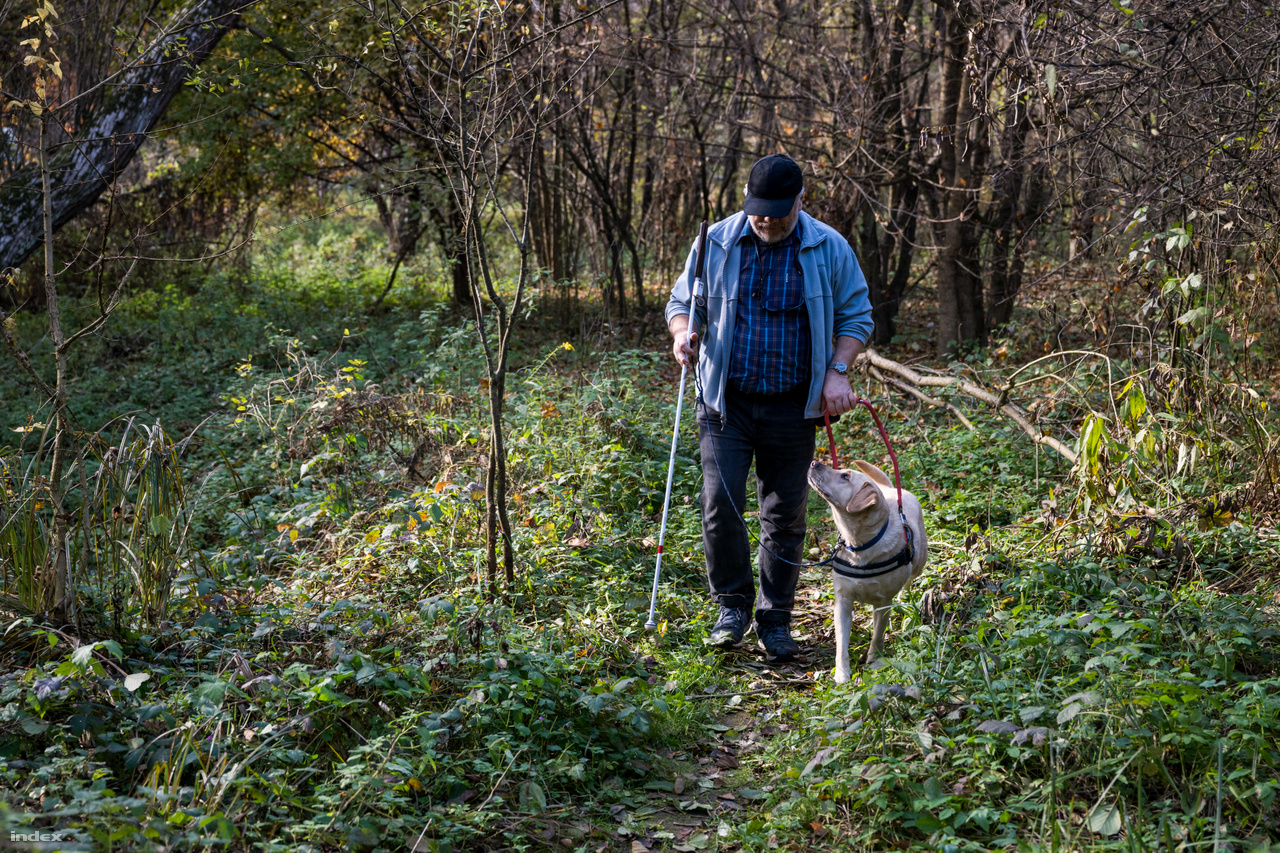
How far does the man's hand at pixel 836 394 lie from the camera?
3.88 meters

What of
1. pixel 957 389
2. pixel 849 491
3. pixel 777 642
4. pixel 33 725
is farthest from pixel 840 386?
pixel 957 389

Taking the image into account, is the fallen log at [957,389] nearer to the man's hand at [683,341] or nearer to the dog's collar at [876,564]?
the dog's collar at [876,564]

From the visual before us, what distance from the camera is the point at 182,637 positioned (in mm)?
3404

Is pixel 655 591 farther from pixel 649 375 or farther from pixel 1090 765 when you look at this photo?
pixel 649 375

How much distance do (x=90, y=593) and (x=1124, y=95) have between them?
230 inches

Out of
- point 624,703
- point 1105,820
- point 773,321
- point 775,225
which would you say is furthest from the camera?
point 773,321

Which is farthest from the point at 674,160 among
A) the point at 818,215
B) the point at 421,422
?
the point at 421,422

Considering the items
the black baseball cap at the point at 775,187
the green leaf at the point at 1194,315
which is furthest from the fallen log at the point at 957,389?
the black baseball cap at the point at 775,187

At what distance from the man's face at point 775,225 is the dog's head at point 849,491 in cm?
102

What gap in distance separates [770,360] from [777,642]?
1283mm

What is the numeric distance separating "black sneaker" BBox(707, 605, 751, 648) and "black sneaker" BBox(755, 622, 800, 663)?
9 cm

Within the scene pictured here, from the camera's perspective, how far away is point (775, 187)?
3.73 meters

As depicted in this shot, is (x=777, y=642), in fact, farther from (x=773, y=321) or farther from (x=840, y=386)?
(x=773, y=321)

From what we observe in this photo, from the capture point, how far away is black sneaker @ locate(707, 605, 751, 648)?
420 centimetres
